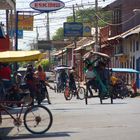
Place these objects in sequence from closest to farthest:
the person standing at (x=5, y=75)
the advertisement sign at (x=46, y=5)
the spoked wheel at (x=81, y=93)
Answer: the person standing at (x=5, y=75) < the advertisement sign at (x=46, y=5) < the spoked wheel at (x=81, y=93)

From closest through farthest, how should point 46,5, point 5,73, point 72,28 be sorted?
point 5,73, point 46,5, point 72,28

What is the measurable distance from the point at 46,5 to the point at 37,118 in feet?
56.5

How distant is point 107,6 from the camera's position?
54719 millimetres

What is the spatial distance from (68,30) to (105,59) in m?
35.6

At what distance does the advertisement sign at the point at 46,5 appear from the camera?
1208 inches

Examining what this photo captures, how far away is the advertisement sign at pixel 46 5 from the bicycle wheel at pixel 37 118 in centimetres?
1652

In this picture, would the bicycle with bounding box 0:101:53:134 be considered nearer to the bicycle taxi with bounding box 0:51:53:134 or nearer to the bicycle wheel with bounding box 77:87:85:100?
the bicycle taxi with bounding box 0:51:53:134

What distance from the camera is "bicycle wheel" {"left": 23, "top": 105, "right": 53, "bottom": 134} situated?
568 inches

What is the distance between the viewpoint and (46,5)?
31.1 meters

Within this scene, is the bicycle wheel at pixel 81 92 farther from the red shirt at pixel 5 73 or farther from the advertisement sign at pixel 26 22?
the advertisement sign at pixel 26 22

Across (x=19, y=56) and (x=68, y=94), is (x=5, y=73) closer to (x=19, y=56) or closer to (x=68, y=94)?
(x=68, y=94)

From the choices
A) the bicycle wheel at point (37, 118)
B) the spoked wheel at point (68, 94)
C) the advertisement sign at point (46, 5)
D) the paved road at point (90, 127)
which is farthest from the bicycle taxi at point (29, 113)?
the spoked wheel at point (68, 94)

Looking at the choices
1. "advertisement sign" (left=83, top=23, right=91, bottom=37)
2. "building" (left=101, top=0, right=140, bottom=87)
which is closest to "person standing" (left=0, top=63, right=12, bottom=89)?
"building" (left=101, top=0, right=140, bottom=87)

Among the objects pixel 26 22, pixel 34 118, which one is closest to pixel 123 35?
pixel 26 22
